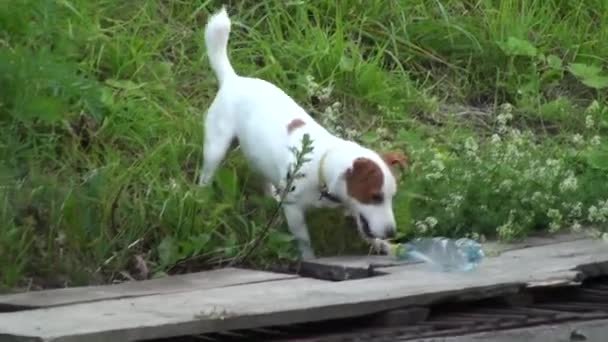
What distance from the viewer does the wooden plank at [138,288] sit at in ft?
20.3

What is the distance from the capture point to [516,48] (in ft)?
32.3

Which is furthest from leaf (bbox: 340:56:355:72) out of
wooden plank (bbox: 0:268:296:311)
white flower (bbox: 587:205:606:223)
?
wooden plank (bbox: 0:268:296:311)

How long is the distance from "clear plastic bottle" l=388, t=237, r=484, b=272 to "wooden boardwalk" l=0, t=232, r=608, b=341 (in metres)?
0.07

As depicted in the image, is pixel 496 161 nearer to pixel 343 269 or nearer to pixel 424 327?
pixel 343 269

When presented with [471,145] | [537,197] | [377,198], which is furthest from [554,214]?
[377,198]

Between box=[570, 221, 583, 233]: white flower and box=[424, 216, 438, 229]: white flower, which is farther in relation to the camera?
box=[570, 221, 583, 233]: white flower

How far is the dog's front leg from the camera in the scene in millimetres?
7203

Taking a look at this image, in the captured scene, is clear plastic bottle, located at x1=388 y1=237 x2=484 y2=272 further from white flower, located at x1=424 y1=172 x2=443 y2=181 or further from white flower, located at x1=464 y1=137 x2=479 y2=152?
white flower, located at x1=464 y1=137 x2=479 y2=152

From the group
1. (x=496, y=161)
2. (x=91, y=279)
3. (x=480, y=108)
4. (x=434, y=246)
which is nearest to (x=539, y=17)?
(x=480, y=108)

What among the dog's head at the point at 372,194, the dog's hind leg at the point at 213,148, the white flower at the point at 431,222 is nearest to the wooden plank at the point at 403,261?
the dog's head at the point at 372,194

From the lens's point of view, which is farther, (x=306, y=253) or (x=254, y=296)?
(x=306, y=253)

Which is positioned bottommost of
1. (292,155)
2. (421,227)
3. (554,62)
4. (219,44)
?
(421,227)

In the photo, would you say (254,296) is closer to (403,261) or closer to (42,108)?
(403,261)

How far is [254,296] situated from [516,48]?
402cm
